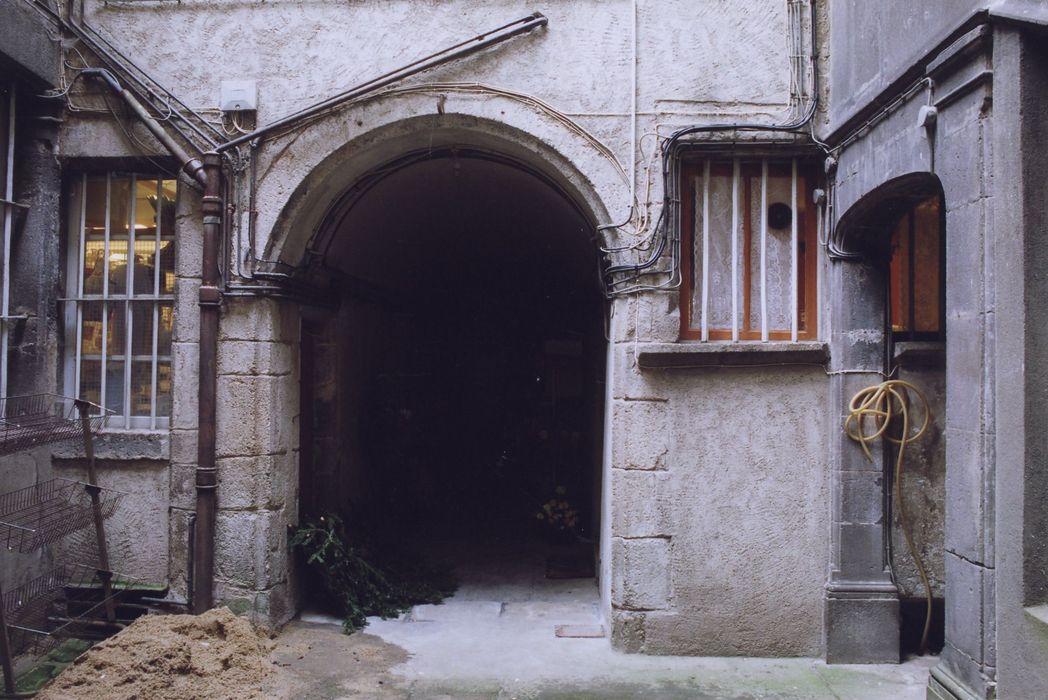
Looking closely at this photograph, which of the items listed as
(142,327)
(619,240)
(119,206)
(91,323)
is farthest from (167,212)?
(619,240)

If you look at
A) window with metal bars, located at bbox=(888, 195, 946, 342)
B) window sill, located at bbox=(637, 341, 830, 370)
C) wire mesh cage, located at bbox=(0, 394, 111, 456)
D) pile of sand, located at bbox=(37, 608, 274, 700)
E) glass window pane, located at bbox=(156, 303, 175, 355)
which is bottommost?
pile of sand, located at bbox=(37, 608, 274, 700)

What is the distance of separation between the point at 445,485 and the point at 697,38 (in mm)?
6190

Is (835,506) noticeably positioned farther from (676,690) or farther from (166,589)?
(166,589)

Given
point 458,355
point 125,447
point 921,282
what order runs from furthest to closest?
point 458,355, point 125,447, point 921,282

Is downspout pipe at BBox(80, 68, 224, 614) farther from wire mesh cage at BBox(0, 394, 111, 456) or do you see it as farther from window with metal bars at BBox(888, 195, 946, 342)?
window with metal bars at BBox(888, 195, 946, 342)

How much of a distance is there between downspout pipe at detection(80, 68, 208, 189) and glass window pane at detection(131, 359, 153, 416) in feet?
4.76

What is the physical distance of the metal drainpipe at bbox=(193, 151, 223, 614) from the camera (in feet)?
17.1

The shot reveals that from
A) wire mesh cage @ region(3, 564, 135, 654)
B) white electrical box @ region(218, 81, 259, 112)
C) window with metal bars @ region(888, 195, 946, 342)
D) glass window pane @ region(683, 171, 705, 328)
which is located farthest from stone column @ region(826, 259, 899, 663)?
wire mesh cage @ region(3, 564, 135, 654)

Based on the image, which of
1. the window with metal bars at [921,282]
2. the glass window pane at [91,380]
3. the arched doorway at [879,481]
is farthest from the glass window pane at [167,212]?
the window with metal bars at [921,282]

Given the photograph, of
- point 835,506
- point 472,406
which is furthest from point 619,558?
point 472,406

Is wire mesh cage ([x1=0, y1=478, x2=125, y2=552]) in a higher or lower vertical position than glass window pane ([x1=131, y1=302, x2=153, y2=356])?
lower

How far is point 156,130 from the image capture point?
5223mm

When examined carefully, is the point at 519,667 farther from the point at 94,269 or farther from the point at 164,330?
the point at 94,269

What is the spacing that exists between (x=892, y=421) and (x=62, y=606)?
5953 mm
